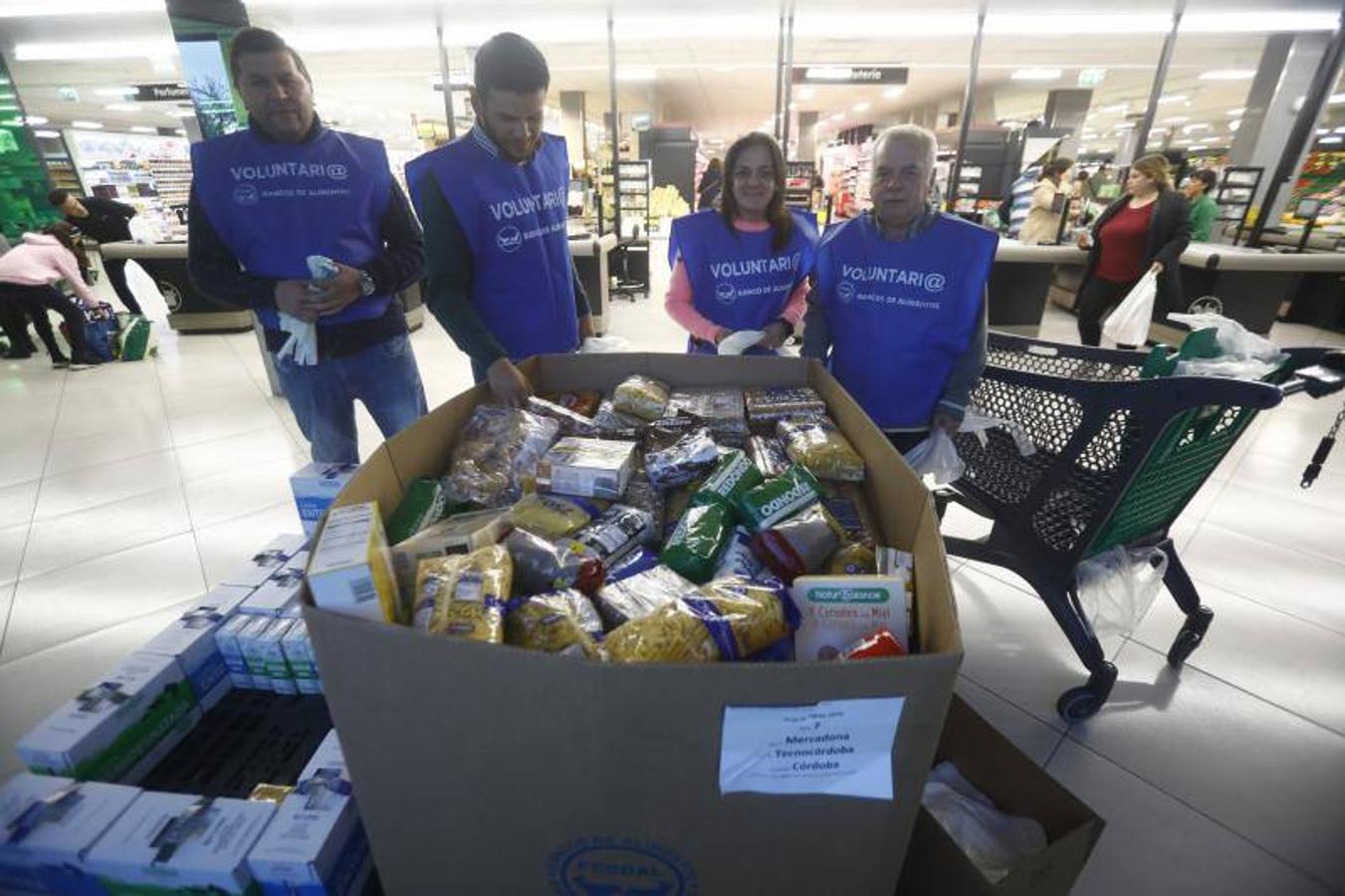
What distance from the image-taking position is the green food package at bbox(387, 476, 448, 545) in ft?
2.64

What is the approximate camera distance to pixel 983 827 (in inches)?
42.8

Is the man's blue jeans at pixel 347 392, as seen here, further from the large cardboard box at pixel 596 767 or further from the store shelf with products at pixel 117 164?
the store shelf with products at pixel 117 164

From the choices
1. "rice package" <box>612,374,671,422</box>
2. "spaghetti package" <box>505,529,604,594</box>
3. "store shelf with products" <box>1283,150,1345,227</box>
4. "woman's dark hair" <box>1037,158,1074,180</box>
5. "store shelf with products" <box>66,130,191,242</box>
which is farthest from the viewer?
"store shelf with products" <box>66,130,191,242</box>

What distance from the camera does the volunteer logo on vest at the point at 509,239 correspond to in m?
1.54

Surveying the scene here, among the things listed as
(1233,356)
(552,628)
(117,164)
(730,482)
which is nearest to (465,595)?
(552,628)

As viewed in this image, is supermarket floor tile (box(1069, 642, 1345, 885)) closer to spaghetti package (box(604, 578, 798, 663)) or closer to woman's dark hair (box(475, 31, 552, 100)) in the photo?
spaghetti package (box(604, 578, 798, 663))

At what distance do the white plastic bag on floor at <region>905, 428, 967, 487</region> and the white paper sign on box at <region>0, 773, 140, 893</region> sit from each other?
1.53 meters

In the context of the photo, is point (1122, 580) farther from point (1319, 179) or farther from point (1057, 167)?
point (1319, 179)

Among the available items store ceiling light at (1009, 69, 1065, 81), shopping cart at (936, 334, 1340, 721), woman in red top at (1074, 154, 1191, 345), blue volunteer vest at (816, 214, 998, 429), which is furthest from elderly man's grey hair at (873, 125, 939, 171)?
store ceiling light at (1009, 69, 1065, 81)

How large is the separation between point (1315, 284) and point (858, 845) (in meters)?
8.96

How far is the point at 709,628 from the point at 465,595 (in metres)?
0.25

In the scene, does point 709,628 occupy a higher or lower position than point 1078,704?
higher

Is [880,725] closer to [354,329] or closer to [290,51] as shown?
[354,329]

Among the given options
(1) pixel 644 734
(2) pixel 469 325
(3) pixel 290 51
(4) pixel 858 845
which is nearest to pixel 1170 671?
(4) pixel 858 845
